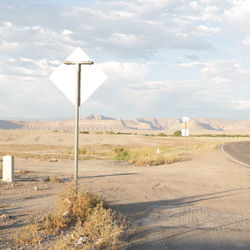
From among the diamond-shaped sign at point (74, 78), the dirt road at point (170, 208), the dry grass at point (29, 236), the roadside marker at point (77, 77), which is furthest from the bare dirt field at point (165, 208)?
the diamond-shaped sign at point (74, 78)

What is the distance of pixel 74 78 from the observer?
8141 mm

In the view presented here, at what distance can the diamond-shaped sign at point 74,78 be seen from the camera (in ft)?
26.3

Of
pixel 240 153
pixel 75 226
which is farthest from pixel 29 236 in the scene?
pixel 240 153

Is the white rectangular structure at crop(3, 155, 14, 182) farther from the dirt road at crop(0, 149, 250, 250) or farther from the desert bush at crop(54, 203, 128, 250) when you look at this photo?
the desert bush at crop(54, 203, 128, 250)

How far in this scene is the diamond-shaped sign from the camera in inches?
316

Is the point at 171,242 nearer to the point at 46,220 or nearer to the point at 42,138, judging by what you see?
the point at 46,220

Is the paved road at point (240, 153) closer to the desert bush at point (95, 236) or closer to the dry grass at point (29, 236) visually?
the desert bush at point (95, 236)

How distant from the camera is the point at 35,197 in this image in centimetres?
1063

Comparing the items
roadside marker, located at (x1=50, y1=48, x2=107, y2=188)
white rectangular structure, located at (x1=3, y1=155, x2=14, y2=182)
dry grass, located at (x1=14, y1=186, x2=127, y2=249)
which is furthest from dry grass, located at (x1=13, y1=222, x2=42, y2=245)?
white rectangular structure, located at (x1=3, y1=155, x2=14, y2=182)

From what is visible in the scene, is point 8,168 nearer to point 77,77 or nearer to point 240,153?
point 77,77

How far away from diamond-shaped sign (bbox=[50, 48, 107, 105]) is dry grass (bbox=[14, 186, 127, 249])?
6.63 ft

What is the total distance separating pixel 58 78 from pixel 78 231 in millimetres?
3425

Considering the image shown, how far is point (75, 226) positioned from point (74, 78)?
10.1 ft

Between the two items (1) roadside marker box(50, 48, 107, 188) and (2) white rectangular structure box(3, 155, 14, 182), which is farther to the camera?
(2) white rectangular structure box(3, 155, 14, 182)
